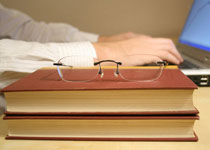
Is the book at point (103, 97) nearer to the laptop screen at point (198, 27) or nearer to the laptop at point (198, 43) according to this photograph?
the laptop at point (198, 43)

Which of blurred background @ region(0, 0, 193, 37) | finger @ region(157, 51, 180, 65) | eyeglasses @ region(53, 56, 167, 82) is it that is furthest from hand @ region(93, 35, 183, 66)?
blurred background @ region(0, 0, 193, 37)

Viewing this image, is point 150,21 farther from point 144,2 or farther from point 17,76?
point 17,76

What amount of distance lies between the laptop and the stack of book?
8.2 inches

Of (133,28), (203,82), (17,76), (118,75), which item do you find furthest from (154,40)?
(133,28)

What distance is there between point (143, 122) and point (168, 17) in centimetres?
116

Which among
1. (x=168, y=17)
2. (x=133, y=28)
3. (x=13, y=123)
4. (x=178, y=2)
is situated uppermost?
(x=178, y=2)

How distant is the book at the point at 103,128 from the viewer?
0.33 meters

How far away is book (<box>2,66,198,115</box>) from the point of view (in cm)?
32

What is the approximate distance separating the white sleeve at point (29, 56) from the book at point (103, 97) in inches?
6.0

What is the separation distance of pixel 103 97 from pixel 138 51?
0.32 m

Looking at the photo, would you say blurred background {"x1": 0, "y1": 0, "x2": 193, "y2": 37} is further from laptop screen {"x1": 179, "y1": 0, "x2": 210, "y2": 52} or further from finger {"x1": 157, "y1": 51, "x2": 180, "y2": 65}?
finger {"x1": 157, "y1": 51, "x2": 180, "y2": 65}

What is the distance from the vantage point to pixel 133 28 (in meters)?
1.36

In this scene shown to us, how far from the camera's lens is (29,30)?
35.6 inches

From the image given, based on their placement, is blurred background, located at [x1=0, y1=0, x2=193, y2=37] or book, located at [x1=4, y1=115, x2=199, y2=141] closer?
book, located at [x1=4, y1=115, x2=199, y2=141]
